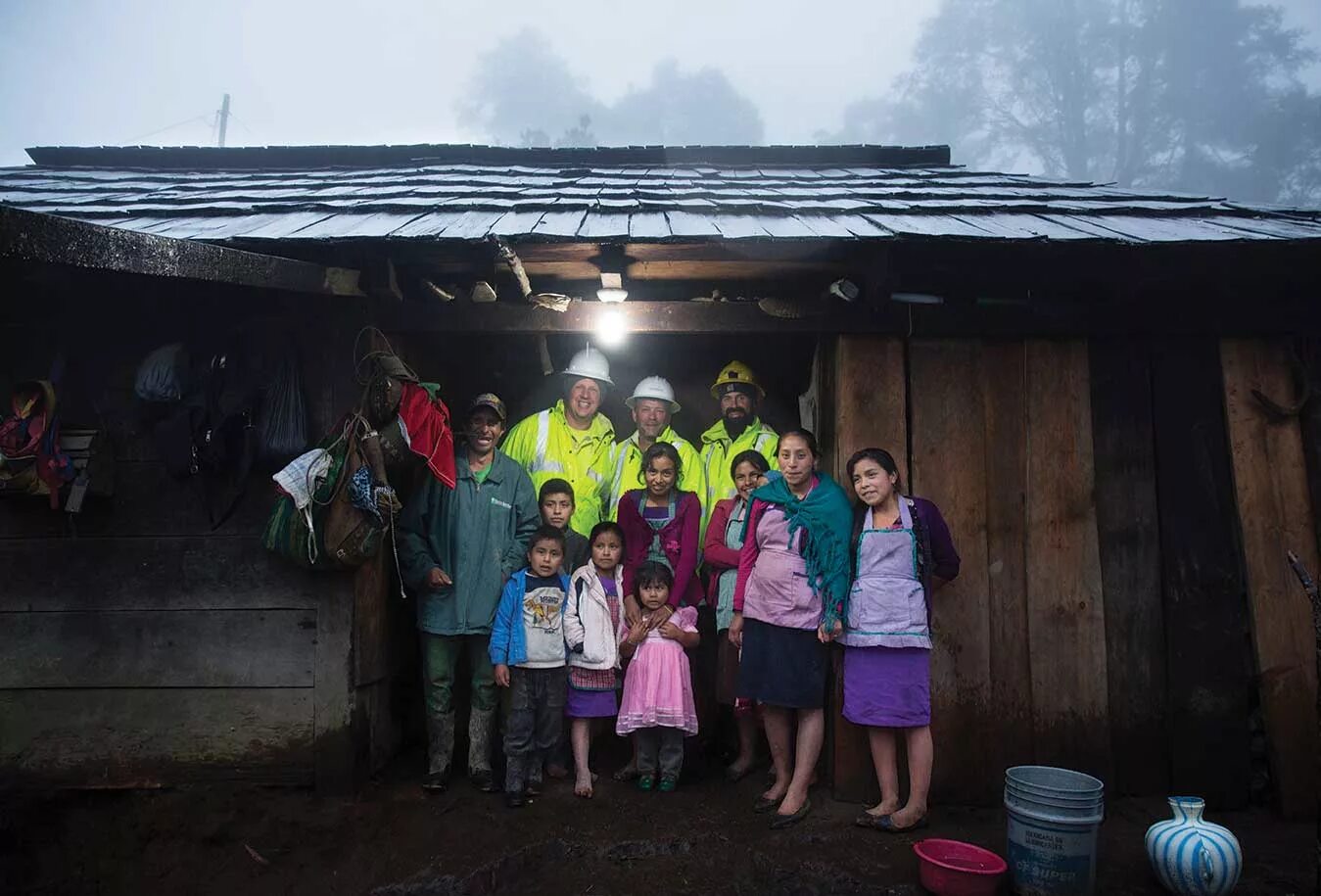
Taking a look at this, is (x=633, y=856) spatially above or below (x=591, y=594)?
below

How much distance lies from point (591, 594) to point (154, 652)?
2499 millimetres

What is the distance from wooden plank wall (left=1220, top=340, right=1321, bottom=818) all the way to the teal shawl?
2.36m

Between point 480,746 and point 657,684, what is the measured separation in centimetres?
113

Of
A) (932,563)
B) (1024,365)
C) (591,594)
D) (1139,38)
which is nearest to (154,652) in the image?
(591,594)

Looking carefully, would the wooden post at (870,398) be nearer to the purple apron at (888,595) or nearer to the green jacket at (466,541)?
the purple apron at (888,595)

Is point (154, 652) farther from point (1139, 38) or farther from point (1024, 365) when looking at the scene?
point (1139, 38)

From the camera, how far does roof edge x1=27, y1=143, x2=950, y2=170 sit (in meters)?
7.47

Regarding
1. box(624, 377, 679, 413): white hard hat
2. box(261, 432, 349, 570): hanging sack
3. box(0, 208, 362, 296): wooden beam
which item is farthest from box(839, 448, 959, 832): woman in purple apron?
box(0, 208, 362, 296): wooden beam

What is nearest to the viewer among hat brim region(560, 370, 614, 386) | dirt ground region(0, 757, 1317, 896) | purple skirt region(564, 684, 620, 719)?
dirt ground region(0, 757, 1317, 896)

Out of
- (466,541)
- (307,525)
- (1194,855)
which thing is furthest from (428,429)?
(1194,855)

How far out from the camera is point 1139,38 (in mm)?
29578

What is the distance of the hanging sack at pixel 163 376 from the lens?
4.34 m

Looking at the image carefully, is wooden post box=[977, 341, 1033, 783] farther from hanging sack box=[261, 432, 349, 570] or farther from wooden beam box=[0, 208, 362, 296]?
wooden beam box=[0, 208, 362, 296]

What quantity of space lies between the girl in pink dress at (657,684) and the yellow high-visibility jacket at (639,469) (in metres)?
0.75
